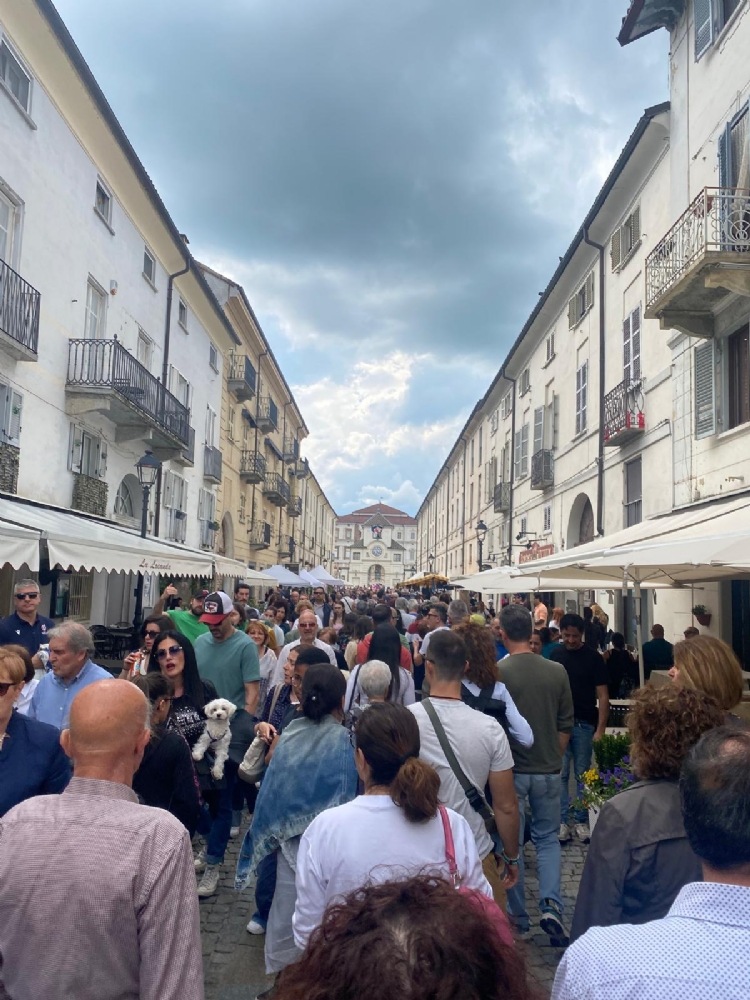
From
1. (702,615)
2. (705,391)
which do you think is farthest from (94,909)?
(705,391)

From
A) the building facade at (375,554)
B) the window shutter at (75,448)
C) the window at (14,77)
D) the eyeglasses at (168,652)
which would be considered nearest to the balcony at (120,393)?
the window shutter at (75,448)

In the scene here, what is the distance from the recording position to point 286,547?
4906cm

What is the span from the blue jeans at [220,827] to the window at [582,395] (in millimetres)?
17299

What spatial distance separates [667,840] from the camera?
249 cm

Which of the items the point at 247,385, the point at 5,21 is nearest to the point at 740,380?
the point at 5,21

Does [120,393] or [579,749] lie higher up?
[120,393]

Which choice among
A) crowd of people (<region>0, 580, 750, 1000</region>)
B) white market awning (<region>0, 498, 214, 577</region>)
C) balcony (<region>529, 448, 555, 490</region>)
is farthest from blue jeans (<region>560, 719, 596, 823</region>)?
balcony (<region>529, 448, 555, 490</region>)

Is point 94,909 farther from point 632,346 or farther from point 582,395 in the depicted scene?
point 582,395

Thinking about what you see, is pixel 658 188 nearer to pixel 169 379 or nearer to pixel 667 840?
pixel 169 379

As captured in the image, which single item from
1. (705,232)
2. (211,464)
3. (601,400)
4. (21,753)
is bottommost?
(21,753)

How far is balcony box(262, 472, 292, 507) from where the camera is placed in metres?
39.0

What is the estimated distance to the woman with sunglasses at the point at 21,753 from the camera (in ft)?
10.1

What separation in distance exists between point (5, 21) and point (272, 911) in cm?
1433

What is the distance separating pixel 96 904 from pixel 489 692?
3.01m
